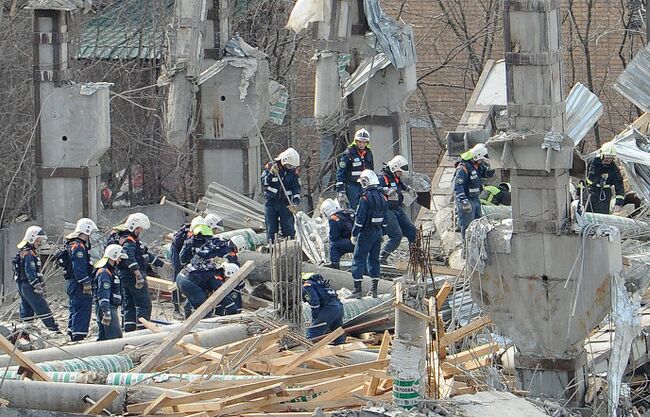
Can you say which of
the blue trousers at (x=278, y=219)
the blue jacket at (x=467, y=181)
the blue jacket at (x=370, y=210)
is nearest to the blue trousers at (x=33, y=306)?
the blue trousers at (x=278, y=219)

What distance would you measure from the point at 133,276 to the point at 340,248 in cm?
290

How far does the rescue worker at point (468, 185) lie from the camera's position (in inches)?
940

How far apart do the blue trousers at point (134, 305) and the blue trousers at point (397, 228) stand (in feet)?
10.8

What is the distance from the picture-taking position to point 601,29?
37938 millimetres

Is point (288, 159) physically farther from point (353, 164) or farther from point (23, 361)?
point (23, 361)

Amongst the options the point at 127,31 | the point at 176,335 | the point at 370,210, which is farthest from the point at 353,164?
the point at 127,31

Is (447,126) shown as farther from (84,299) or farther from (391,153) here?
(84,299)

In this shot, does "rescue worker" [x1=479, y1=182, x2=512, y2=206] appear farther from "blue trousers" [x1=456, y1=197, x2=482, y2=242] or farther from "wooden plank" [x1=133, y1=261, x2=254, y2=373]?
"wooden plank" [x1=133, y1=261, x2=254, y2=373]

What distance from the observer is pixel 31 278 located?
74.4 feet

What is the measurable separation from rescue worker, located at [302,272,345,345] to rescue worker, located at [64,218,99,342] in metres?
2.73

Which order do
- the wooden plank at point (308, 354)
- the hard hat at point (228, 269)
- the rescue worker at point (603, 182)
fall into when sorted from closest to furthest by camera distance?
the wooden plank at point (308, 354) < the hard hat at point (228, 269) < the rescue worker at point (603, 182)

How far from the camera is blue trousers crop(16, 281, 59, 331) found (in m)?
22.8

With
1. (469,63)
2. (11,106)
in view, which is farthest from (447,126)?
(11,106)

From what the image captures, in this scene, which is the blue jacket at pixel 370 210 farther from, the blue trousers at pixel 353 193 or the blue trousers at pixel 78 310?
the blue trousers at pixel 78 310
